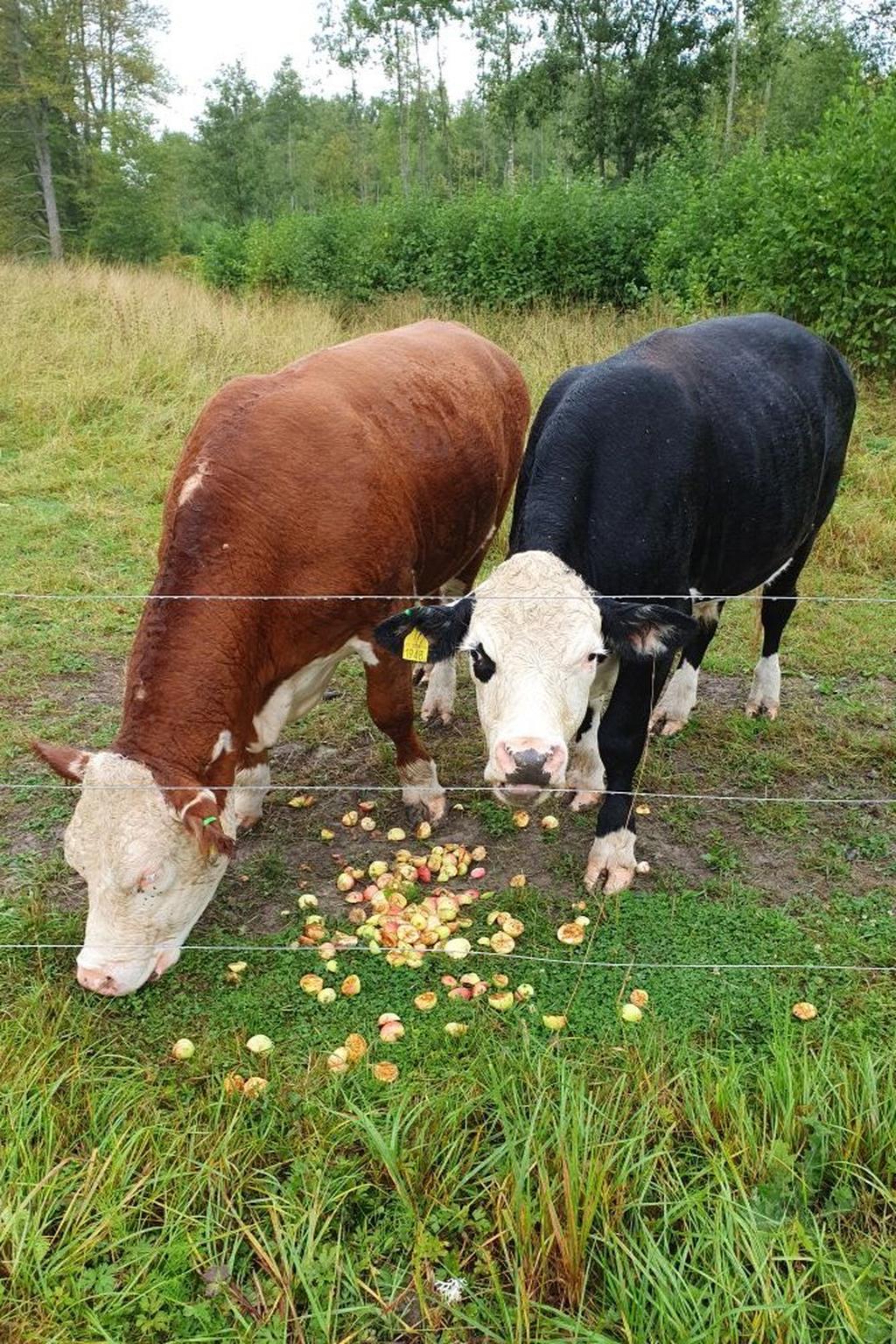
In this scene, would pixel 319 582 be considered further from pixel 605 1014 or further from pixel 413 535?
pixel 605 1014

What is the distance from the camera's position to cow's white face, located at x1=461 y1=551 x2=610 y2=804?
113 inches

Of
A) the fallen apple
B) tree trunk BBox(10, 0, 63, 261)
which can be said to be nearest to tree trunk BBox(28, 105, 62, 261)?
tree trunk BBox(10, 0, 63, 261)

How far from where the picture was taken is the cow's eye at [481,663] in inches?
125

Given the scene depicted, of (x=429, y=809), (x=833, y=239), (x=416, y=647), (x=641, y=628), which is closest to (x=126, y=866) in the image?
(x=416, y=647)

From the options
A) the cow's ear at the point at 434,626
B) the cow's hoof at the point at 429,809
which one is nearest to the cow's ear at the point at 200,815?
the cow's ear at the point at 434,626

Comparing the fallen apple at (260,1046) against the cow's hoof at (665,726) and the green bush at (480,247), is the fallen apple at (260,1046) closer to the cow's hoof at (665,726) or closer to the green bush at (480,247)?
the cow's hoof at (665,726)

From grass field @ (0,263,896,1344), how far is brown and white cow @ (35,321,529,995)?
42 cm

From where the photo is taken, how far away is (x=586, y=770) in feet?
14.8

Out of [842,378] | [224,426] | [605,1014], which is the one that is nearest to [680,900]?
[605,1014]

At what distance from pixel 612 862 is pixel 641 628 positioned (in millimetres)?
1179

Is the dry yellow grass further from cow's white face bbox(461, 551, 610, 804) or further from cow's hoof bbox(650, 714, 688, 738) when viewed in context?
cow's white face bbox(461, 551, 610, 804)

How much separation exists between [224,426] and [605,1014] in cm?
265

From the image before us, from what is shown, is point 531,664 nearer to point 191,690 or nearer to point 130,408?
point 191,690

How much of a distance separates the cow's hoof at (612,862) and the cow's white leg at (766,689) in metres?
1.72
